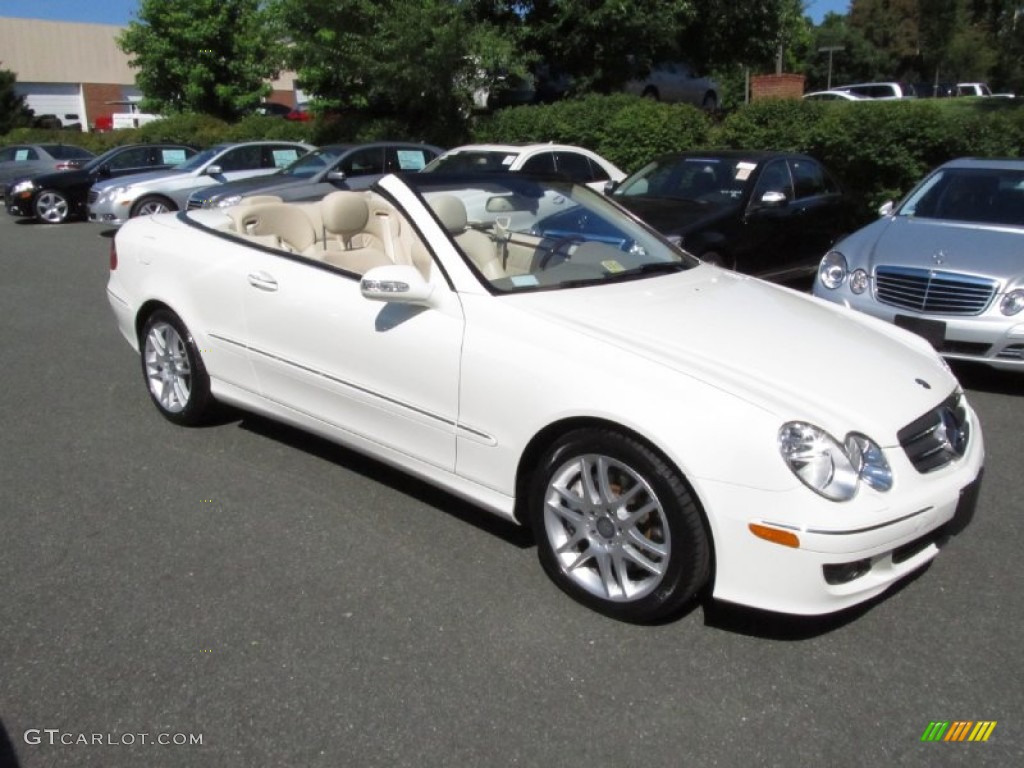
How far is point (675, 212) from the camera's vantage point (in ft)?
27.6

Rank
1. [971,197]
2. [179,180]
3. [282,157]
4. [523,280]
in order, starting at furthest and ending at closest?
[282,157] < [179,180] < [971,197] < [523,280]

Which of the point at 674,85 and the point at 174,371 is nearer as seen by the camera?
the point at 174,371

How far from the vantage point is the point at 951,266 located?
611 centimetres

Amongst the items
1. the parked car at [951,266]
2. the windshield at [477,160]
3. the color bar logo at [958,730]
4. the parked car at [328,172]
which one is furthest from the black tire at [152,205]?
the color bar logo at [958,730]

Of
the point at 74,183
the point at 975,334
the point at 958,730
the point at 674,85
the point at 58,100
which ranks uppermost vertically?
the point at 58,100

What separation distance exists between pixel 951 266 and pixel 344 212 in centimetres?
396

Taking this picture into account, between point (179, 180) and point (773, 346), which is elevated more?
point (179, 180)

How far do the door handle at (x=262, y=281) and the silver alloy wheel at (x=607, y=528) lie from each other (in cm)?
181

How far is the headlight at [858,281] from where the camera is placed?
645 cm

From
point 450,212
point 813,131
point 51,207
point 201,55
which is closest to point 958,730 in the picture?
point 450,212

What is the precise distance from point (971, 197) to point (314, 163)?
379 inches

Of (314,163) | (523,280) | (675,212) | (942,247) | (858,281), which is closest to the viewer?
(523,280)

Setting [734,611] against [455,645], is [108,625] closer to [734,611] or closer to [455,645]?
[455,645]

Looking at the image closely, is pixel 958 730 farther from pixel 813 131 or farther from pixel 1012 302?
pixel 813 131
